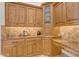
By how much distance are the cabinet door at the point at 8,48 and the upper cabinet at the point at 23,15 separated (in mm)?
207

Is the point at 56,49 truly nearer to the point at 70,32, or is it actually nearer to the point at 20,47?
the point at 70,32

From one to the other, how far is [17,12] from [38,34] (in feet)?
1.10

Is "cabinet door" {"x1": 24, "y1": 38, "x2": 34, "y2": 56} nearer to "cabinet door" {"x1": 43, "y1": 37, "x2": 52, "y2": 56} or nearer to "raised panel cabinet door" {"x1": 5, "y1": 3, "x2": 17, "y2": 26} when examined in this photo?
"cabinet door" {"x1": 43, "y1": 37, "x2": 52, "y2": 56}

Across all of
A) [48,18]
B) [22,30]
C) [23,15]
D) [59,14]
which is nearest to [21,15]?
[23,15]

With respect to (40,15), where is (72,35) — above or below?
below

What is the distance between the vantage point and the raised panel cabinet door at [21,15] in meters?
1.72

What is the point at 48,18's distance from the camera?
1.75 metres

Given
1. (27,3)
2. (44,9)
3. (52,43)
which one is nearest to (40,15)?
(44,9)

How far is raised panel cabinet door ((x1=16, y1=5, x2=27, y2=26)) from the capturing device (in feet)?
5.66

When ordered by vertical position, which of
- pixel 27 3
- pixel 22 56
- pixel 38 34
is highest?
pixel 27 3

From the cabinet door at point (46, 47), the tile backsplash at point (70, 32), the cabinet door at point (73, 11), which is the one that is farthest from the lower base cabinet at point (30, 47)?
the cabinet door at point (73, 11)

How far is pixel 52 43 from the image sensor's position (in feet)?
5.69

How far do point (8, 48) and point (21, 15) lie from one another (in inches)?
15.2

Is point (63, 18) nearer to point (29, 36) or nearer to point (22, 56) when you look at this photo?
point (29, 36)
